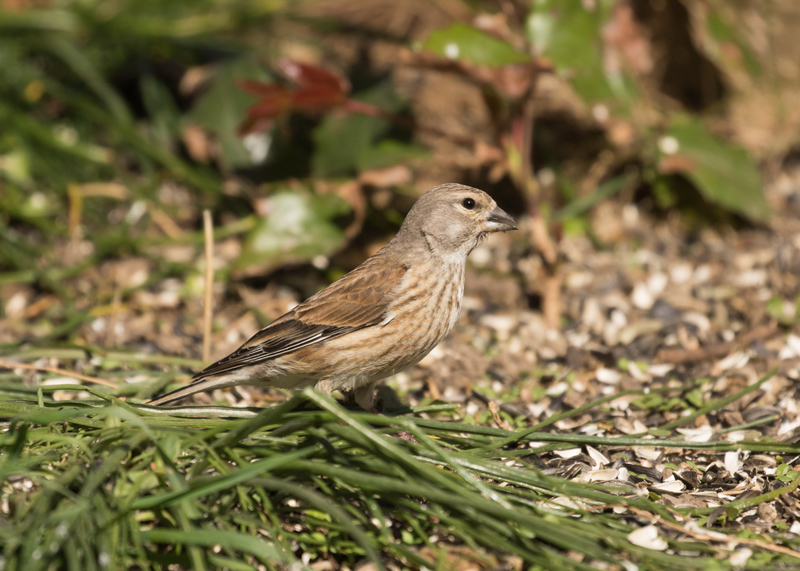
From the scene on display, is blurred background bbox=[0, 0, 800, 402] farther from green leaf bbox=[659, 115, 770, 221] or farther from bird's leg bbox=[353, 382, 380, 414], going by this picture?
bird's leg bbox=[353, 382, 380, 414]

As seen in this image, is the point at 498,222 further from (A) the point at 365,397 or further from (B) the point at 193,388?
(B) the point at 193,388

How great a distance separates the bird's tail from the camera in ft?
11.5

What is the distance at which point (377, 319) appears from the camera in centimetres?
A: 376

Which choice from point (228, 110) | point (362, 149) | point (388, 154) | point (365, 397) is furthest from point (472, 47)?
point (228, 110)

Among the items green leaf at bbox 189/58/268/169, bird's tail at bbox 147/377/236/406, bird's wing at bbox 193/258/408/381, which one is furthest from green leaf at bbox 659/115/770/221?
bird's tail at bbox 147/377/236/406

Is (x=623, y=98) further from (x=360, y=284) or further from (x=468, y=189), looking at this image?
(x=360, y=284)

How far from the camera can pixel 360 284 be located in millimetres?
3936

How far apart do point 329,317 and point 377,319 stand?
0.25 meters

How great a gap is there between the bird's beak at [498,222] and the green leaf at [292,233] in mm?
1444

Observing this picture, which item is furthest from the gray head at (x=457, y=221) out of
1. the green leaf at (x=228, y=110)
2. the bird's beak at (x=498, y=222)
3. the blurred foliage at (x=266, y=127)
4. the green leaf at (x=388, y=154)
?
the green leaf at (x=228, y=110)

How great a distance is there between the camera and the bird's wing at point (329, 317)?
376cm

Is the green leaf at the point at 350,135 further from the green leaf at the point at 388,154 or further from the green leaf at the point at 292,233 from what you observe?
the green leaf at the point at 292,233

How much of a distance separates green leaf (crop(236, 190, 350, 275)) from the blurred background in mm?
19

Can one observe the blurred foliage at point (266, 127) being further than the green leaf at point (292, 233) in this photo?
No
